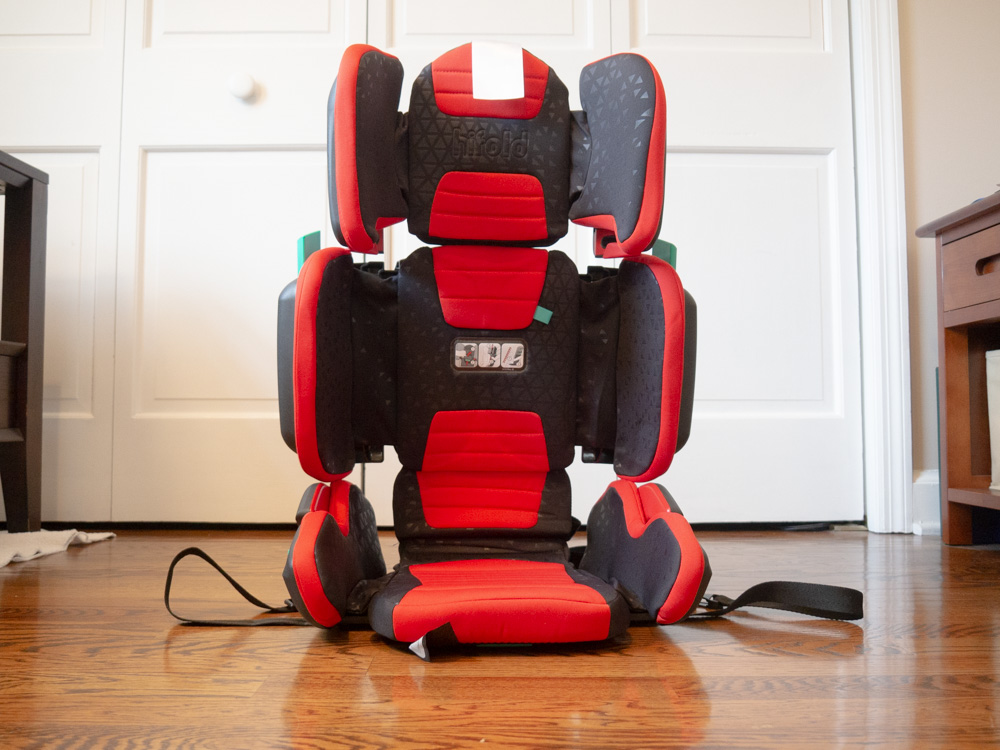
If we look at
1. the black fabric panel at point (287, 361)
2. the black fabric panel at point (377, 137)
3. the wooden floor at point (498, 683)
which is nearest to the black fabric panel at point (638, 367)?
the wooden floor at point (498, 683)

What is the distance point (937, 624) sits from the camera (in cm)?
90

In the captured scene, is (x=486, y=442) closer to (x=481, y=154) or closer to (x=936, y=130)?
(x=481, y=154)

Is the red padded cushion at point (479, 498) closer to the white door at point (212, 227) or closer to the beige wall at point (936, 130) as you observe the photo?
the white door at point (212, 227)

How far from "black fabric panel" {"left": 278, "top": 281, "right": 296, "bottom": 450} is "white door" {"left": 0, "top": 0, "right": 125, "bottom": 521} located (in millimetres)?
1127

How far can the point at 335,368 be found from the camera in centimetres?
93

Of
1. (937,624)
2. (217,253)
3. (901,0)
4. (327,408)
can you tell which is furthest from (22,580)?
(901,0)

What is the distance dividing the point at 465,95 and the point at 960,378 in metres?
1.26

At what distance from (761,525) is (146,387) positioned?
1520 mm

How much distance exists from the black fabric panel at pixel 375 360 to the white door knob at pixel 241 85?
971mm

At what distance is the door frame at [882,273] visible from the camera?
1.73 meters

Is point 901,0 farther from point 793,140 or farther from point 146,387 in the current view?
point 146,387

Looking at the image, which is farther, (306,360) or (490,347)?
(490,347)

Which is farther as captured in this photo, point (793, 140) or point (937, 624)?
point (793, 140)

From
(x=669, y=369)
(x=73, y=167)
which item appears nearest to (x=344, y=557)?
(x=669, y=369)
